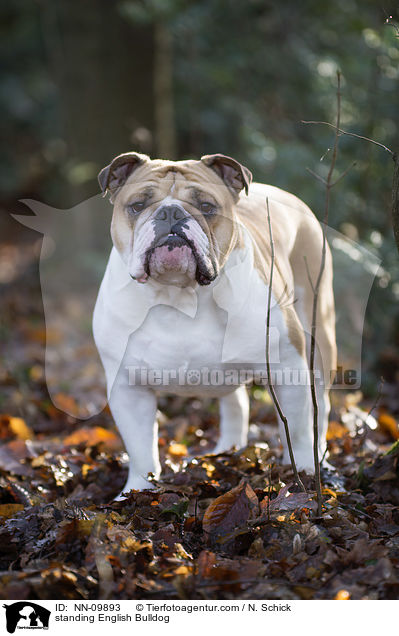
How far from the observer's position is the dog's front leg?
349 centimetres

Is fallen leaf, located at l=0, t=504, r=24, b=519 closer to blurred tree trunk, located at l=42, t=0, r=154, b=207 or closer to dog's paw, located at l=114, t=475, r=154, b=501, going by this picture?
dog's paw, located at l=114, t=475, r=154, b=501

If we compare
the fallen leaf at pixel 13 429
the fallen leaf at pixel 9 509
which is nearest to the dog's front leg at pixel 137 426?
the fallen leaf at pixel 9 509

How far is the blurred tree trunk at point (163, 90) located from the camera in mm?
9312

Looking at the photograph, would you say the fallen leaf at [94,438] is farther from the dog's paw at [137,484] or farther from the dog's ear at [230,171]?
the dog's ear at [230,171]

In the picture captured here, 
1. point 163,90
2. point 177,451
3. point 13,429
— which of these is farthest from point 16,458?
point 163,90

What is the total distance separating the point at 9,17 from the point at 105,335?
49.9 feet

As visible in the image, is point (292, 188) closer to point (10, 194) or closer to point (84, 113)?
point (84, 113)

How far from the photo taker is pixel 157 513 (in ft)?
10.2

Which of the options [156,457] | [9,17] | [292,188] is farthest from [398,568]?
[9,17]

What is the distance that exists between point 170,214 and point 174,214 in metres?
0.02

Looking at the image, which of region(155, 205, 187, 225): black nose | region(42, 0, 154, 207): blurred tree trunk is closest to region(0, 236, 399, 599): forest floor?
region(155, 205, 187, 225): black nose

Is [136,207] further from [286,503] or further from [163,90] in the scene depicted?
[163,90]
